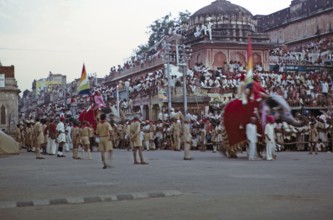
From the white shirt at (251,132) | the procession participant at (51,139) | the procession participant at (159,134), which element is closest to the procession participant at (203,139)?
the procession participant at (159,134)

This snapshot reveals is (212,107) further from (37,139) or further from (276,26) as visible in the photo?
(276,26)

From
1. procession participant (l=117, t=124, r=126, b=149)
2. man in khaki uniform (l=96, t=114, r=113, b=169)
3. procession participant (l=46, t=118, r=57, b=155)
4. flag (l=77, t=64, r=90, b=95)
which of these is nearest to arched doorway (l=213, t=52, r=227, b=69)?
procession participant (l=117, t=124, r=126, b=149)

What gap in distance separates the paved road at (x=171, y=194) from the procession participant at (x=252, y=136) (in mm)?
4800

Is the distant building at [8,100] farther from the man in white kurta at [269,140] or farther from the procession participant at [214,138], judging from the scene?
the man in white kurta at [269,140]

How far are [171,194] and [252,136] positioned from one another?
1055 cm

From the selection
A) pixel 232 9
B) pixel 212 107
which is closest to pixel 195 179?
pixel 212 107

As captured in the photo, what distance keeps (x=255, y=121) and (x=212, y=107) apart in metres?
15.4

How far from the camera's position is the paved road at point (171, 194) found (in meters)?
7.92

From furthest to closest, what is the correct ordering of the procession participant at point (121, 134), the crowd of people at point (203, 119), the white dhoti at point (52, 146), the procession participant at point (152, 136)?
the procession participant at point (121, 134) → the procession participant at point (152, 136) → the white dhoti at point (52, 146) → the crowd of people at point (203, 119)

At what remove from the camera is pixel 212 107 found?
Result: 35.4m

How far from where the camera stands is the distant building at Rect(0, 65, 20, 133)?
54.2m

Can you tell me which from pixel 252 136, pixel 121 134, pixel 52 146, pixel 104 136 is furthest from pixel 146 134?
pixel 104 136

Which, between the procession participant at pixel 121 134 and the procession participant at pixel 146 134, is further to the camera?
the procession participant at pixel 121 134

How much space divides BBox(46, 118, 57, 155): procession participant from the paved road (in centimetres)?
1013
